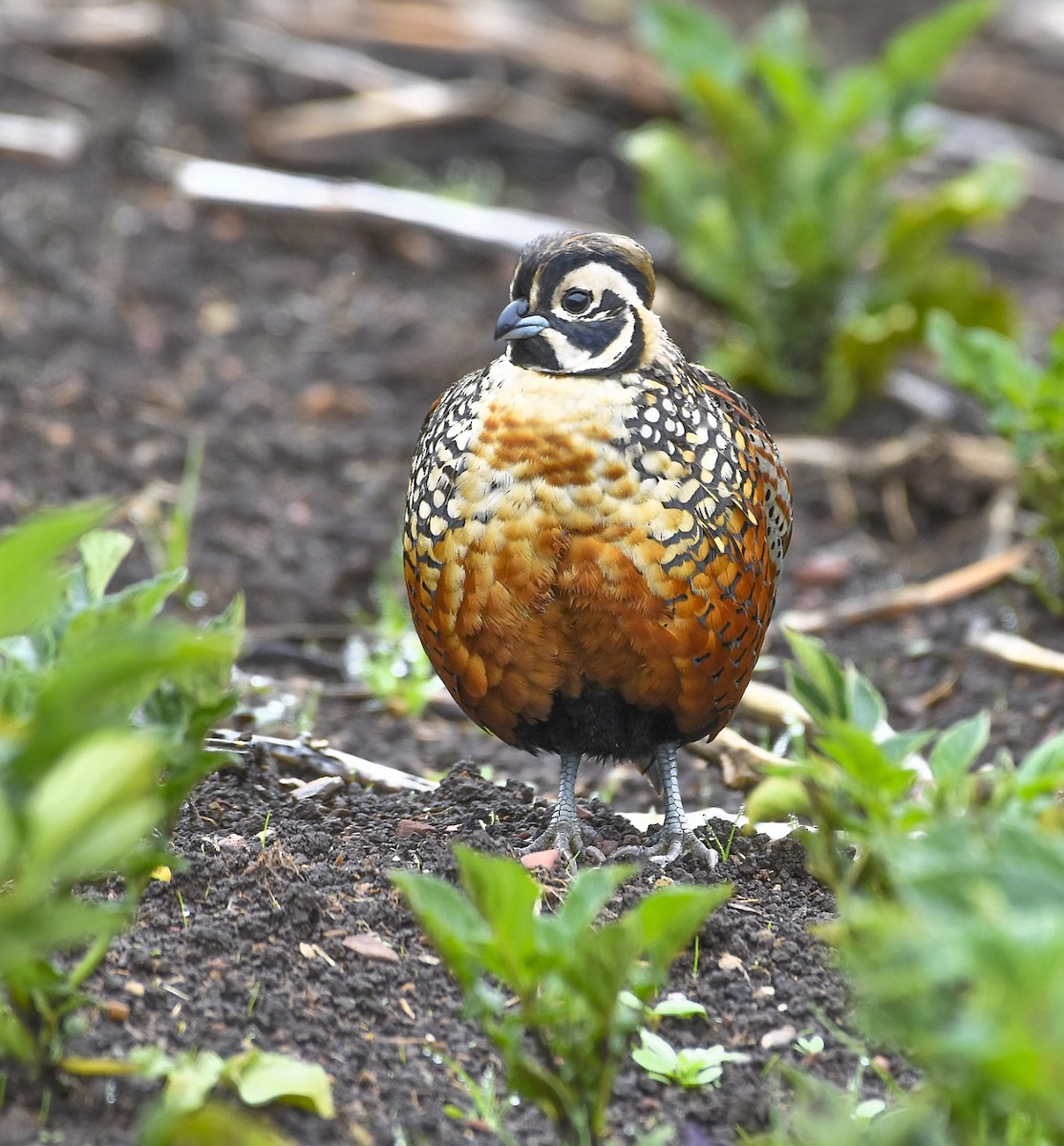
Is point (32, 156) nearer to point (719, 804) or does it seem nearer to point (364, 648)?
point (364, 648)

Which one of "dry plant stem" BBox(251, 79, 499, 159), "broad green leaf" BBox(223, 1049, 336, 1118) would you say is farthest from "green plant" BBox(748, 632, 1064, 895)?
"dry plant stem" BBox(251, 79, 499, 159)

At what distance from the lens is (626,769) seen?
5027mm

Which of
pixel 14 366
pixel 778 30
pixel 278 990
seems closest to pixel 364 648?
pixel 14 366

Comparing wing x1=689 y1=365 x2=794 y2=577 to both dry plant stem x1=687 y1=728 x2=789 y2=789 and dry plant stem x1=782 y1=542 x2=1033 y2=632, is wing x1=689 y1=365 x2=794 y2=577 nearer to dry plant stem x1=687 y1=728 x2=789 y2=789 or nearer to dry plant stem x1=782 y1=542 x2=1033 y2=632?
dry plant stem x1=687 y1=728 x2=789 y2=789

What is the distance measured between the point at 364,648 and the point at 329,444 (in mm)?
1386

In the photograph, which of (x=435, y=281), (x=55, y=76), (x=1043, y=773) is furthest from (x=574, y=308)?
(x=55, y=76)

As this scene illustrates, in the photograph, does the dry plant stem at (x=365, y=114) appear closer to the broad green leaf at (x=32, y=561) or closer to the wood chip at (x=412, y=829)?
the wood chip at (x=412, y=829)

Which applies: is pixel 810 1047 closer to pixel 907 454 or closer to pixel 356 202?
pixel 907 454

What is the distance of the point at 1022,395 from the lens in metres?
4.88

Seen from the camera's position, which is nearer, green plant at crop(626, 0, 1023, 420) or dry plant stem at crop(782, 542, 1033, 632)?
dry plant stem at crop(782, 542, 1033, 632)

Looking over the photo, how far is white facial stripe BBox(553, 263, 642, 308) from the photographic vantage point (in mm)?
3518

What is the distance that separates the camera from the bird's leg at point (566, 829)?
3654 millimetres

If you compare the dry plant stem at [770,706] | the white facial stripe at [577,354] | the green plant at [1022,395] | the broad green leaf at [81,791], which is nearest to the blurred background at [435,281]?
the green plant at [1022,395]

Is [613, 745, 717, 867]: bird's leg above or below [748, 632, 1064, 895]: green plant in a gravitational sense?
below
